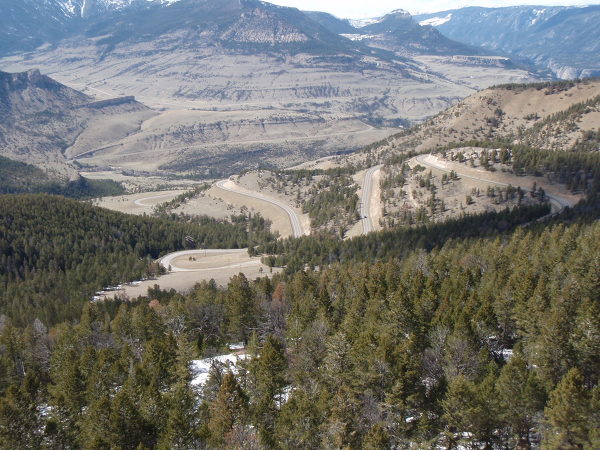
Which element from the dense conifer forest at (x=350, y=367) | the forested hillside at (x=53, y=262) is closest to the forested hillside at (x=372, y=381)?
the dense conifer forest at (x=350, y=367)

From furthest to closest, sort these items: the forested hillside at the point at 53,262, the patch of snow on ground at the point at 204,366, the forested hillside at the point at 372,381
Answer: the forested hillside at the point at 53,262, the patch of snow on ground at the point at 204,366, the forested hillside at the point at 372,381

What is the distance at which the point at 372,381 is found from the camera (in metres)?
48.2

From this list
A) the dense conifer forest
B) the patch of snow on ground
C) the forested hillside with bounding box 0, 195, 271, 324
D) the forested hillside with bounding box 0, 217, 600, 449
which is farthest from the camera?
the forested hillside with bounding box 0, 195, 271, 324

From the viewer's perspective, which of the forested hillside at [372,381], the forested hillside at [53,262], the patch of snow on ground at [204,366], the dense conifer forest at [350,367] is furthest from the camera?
the forested hillside at [53,262]

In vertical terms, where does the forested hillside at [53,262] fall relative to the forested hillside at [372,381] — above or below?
below

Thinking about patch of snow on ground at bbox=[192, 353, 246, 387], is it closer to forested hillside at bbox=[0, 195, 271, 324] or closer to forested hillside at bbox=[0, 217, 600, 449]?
forested hillside at bbox=[0, 217, 600, 449]

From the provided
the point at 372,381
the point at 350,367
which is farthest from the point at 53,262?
the point at 372,381

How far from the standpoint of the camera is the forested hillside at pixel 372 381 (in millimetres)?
43062

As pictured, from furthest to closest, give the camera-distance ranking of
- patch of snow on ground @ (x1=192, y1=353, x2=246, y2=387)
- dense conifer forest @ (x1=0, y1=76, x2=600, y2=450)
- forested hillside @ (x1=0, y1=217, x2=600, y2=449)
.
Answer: patch of snow on ground @ (x1=192, y1=353, x2=246, y2=387)
dense conifer forest @ (x1=0, y1=76, x2=600, y2=450)
forested hillside @ (x1=0, y1=217, x2=600, y2=449)

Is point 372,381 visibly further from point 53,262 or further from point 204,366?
point 53,262

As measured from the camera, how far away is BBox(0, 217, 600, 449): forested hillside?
43.1 metres

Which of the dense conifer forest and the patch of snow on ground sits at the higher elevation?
the dense conifer forest

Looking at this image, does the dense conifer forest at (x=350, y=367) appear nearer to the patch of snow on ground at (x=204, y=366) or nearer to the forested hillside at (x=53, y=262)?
the patch of snow on ground at (x=204, y=366)

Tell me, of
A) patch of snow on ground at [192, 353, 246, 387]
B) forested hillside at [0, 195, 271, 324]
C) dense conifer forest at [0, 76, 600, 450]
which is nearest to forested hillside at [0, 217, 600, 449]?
dense conifer forest at [0, 76, 600, 450]
